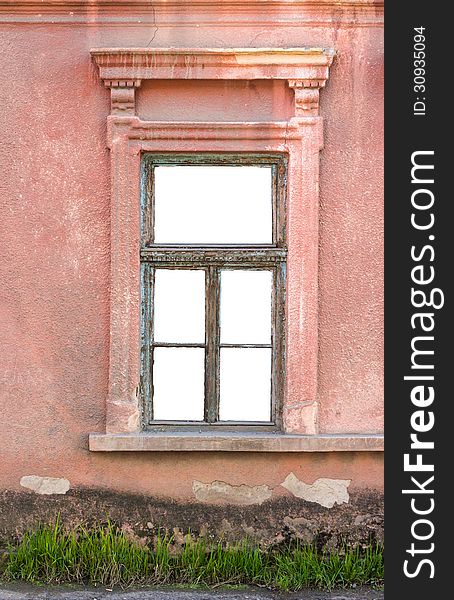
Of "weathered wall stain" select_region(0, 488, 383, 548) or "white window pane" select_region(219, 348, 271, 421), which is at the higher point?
"white window pane" select_region(219, 348, 271, 421)

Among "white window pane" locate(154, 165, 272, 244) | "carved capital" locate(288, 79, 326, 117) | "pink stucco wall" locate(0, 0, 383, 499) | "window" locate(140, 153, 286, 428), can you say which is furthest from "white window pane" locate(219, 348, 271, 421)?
"carved capital" locate(288, 79, 326, 117)

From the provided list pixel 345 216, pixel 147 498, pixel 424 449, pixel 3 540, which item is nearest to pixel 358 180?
pixel 345 216

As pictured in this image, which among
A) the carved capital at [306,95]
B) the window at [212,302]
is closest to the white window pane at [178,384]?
the window at [212,302]

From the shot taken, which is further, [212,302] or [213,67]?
[212,302]

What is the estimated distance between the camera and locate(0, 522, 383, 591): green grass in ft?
14.0

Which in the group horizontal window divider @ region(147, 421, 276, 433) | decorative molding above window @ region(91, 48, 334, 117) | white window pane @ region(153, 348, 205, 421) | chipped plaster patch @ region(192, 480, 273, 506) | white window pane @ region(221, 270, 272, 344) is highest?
decorative molding above window @ region(91, 48, 334, 117)

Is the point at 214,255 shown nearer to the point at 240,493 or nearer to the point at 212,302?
the point at 212,302

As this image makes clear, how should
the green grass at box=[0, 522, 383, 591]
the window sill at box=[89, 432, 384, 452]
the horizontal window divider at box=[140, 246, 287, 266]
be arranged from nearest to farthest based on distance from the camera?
the green grass at box=[0, 522, 383, 591], the window sill at box=[89, 432, 384, 452], the horizontal window divider at box=[140, 246, 287, 266]

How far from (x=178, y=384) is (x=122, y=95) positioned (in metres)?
1.73

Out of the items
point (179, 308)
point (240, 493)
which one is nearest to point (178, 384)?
point (179, 308)

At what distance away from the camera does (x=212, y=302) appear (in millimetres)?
4516

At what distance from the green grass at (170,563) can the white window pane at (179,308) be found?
1.19m

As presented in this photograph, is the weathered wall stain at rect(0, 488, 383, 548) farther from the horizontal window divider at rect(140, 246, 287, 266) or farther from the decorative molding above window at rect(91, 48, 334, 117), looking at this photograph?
the decorative molding above window at rect(91, 48, 334, 117)

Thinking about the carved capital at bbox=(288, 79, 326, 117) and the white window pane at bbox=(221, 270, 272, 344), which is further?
the white window pane at bbox=(221, 270, 272, 344)
